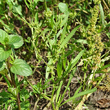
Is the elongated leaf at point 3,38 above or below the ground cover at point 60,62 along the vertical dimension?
above

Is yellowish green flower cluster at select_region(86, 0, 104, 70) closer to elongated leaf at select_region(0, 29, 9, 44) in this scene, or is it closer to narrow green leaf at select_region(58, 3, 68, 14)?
narrow green leaf at select_region(58, 3, 68, 14)

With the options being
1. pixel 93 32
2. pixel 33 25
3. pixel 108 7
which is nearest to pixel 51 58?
pixel 33 25

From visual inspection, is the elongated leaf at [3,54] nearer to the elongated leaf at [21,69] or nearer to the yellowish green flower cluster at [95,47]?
the elongated leaf at [21,69]

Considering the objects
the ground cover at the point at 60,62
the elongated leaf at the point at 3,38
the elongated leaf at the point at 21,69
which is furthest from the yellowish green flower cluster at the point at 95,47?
the elongated leaf at the point at 3,38

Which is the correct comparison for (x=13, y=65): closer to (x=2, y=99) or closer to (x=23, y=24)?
(x=2, y=99)

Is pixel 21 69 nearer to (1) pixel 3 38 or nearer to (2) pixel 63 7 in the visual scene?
(1) pixel 3 38

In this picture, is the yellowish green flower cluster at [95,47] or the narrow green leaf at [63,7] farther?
the narrow green leaf at [63,7]

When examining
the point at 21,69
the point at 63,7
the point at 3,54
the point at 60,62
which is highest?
the point at 63,7

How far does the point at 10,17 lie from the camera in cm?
187

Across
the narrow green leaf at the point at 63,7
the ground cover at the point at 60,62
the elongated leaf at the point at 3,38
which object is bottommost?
the ground cover at the point at 60,62

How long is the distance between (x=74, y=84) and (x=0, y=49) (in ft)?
3.41

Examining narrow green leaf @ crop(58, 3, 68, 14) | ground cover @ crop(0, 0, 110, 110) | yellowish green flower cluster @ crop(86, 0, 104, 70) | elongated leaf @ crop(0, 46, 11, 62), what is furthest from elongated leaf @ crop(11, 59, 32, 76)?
narrow green leaf @ crop(58, 3, 68, 14)

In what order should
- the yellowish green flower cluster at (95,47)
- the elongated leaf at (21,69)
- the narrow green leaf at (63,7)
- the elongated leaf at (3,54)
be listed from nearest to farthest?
the elongated leaf at (3,54) < the elongated leaf at (21,69) < the yellowish green flower cluster at (95,47) < the narrow green leaf at (63,7)

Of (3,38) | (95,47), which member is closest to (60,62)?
(95,47)
